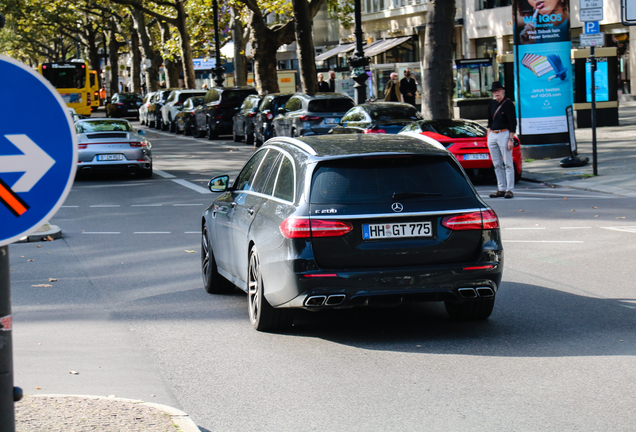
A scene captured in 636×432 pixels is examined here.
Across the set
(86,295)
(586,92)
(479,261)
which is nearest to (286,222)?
(479,261)

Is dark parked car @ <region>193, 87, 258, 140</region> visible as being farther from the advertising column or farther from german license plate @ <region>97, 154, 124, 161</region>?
the advertising column

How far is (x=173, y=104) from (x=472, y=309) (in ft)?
117

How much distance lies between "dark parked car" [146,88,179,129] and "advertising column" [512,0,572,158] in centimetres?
2558

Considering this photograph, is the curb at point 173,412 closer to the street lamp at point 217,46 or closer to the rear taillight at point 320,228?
the rear taillight at point 320,228

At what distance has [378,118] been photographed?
21141 millimetres

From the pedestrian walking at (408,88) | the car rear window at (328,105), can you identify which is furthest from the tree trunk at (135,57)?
the car rear window at (328,105)

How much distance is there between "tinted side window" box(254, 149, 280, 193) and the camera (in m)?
7.65

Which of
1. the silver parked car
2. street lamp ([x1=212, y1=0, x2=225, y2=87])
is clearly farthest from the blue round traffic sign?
street lamp ([x1=212, y1=0, x2=225, y2=87])

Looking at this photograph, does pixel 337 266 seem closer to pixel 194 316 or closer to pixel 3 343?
Answer: pixel 194 316

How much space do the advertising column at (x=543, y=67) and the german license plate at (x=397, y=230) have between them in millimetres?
15186

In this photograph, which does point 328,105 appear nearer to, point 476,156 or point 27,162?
point 476,156

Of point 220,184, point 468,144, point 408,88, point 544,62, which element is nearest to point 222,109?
point 408,88

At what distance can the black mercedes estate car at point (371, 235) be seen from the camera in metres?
6.52

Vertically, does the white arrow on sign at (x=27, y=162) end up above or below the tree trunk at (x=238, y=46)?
below
